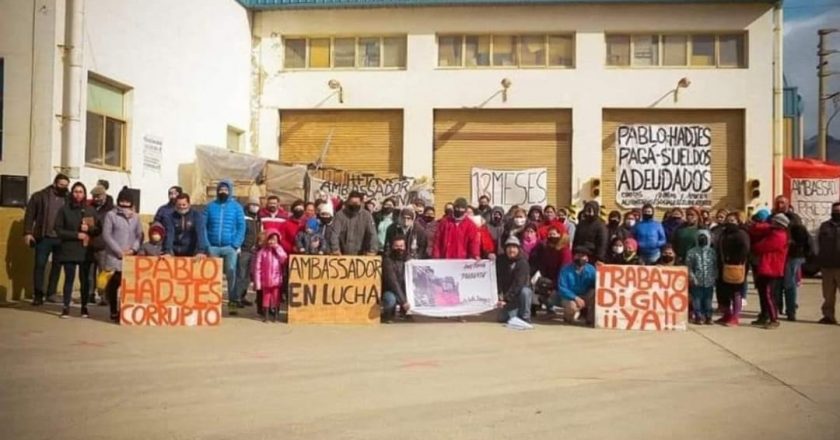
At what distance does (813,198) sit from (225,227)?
17330 millimetres

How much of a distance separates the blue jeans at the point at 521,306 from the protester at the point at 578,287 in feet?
1.77

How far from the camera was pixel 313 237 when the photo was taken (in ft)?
39.6

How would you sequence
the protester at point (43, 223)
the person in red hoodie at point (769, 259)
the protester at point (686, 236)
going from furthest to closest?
the protester at point (686, 236) < the protester at point (43, 223) < the person in red hoodie at point (769, 259)

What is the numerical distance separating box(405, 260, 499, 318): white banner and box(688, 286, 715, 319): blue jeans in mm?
3073

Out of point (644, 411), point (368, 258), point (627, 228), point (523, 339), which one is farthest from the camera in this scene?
point (627, 228)

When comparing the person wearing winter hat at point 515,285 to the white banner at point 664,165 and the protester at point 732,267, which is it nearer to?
the protester at point 732,267

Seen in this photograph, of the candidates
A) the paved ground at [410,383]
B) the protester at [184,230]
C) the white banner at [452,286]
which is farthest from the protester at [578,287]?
the protester at [184,230]

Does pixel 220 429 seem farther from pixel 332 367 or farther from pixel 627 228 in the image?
pixel 627 228

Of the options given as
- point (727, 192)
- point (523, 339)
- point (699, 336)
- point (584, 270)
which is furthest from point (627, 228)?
point (727, 192)

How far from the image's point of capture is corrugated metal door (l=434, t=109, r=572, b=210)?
23.3 meters

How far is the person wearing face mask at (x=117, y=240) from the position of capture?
1105cm

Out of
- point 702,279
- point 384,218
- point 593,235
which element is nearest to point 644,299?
point 702,279

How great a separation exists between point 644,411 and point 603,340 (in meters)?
3.74

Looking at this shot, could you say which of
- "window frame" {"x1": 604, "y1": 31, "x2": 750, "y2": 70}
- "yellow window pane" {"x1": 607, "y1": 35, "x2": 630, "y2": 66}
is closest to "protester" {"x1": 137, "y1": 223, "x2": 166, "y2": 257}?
"window frame" {"x1": 604, "y1": 31, "x2": 750, "y2": 70}
